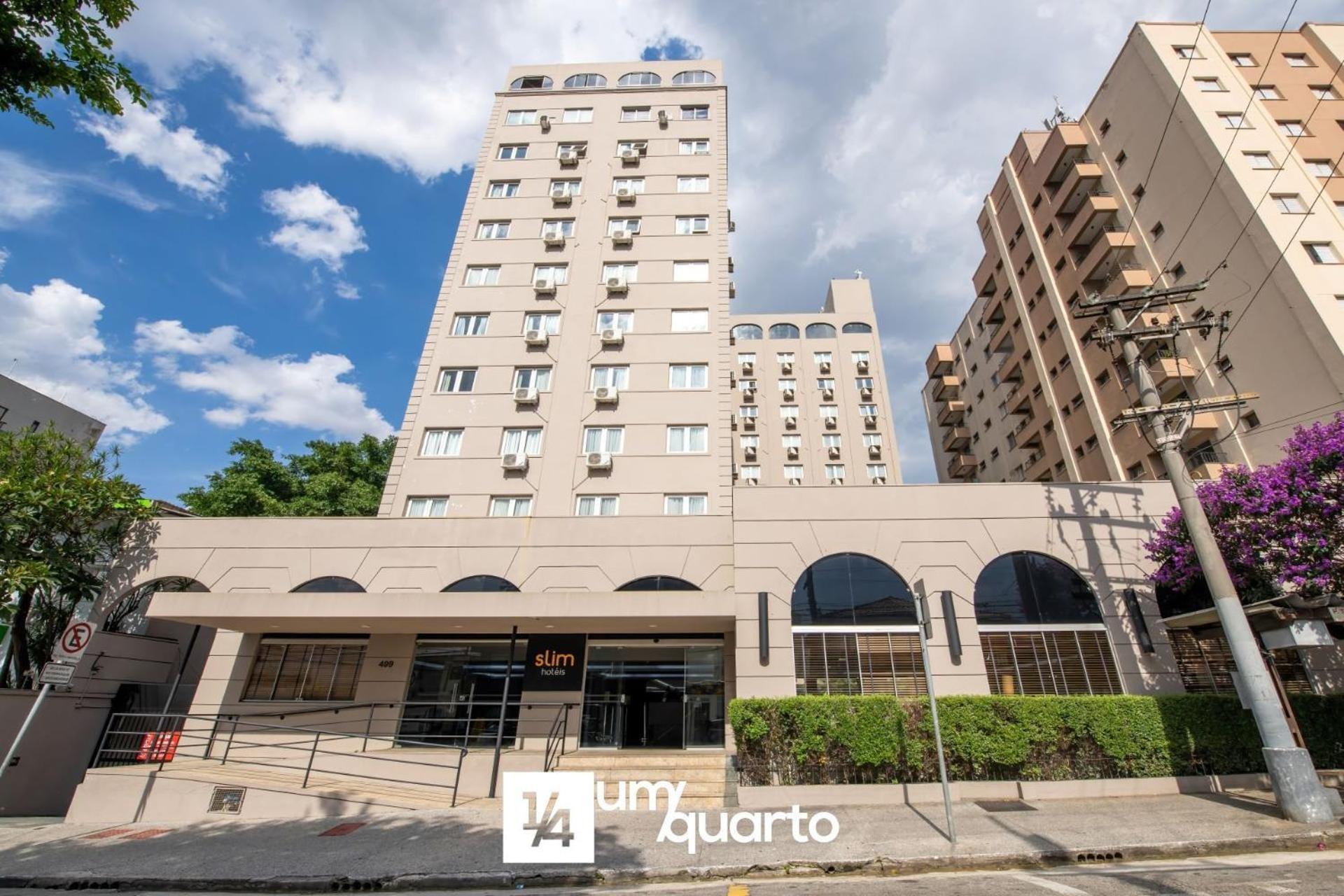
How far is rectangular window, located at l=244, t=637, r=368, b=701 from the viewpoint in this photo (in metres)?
14.4

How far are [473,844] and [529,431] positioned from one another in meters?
13.9

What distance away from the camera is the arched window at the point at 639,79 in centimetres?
2775

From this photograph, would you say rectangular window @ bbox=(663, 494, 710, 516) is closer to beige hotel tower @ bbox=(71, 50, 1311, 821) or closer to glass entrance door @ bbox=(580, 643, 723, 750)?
beige hotel tower @ bbox=(71, 50, 1311, 821)

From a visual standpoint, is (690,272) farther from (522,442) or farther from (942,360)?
(942,360)

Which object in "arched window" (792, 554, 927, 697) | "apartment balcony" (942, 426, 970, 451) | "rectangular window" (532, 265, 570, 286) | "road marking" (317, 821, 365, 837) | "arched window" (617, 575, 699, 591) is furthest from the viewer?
"apartment balcony" (942, 426, 970, 451)

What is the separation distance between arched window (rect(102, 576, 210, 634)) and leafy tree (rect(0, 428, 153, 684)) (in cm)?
72

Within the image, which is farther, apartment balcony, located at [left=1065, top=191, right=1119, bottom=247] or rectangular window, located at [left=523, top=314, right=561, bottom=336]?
apartment balcony, located at [left=1065, top=191, right=1119, bottom=247]

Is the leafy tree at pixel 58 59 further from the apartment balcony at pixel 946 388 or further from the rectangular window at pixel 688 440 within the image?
the apartment balcony at pixel 946 388

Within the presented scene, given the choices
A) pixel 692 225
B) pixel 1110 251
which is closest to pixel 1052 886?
pixel 692 225

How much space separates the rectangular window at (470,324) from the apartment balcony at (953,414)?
3539cm

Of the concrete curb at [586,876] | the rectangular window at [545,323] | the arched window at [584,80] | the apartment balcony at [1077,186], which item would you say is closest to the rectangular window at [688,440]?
the rectangular window at [545,323]

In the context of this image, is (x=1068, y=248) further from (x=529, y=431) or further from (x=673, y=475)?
(x=529, y=431)

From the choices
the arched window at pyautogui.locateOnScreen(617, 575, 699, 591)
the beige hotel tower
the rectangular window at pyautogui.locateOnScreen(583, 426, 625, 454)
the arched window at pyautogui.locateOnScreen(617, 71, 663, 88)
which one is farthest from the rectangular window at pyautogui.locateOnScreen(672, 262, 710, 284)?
the arched window at pyautogui.locateOnScreen(617, 575, 699, 591)

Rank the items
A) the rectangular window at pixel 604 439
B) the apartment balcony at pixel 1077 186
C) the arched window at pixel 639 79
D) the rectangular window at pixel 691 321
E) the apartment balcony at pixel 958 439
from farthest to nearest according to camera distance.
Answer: the apartment balcony at pixel 958 439 < the apartment balcony at pixel 1077 186 < the arched window at pixel 639 79 < the rectangular window at pixel 691 321 < the rectangular window at pixel 604 439
